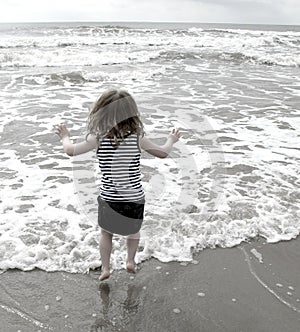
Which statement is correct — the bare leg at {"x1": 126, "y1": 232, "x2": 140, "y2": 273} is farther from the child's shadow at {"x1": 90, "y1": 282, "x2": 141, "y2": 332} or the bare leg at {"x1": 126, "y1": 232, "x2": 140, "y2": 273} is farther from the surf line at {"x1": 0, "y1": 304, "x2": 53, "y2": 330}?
the surf line at {"x1": 0, "y1": 304, "x2": 53, "y2": 330}

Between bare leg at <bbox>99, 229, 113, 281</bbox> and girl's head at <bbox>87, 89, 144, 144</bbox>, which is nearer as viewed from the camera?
girl's head at <bbox>87, 89, 144, 144</bbox>

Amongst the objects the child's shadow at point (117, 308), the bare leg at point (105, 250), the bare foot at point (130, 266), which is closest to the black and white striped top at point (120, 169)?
the bare leg at point (105, 250)

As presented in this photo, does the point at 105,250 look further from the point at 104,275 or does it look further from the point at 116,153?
the point at 116,153

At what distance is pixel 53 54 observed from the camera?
2006 centimetres

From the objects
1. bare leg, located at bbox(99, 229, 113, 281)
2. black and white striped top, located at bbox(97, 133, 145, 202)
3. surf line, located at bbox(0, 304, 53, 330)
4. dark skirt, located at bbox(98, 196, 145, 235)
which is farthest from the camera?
bare leg, located at bbox(99, 229, 113, 281)

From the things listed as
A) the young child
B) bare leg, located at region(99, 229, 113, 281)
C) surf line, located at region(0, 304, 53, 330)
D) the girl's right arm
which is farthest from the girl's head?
surf line, located at region(0, 304, 53, 330)

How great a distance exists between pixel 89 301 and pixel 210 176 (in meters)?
2.91

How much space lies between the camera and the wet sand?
106 inches

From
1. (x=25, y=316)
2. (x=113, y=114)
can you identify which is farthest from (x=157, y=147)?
(x=25, y=316)

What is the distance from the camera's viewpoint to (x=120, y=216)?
2.89 m

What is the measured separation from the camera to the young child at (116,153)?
2.66 m

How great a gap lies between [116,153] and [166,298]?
1.17 m

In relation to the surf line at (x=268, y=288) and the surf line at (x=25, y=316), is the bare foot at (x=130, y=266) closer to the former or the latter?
the surf line at (x=25, y=316)

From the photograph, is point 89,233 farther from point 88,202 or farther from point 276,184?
point 276,184
